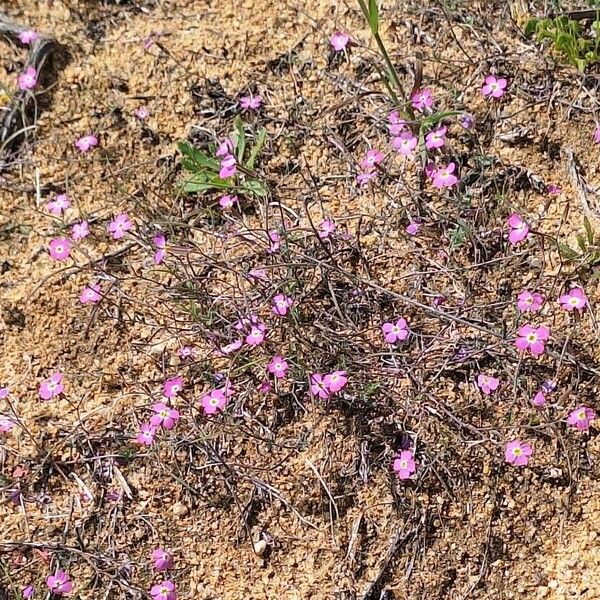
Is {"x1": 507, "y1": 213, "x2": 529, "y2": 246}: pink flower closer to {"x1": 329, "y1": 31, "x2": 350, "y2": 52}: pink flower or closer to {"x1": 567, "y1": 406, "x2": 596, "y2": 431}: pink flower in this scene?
{"x1": 567, "y1": 406, "x2": 596, "y2": 431}: pink flower

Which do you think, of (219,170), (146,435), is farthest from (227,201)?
(146,435)

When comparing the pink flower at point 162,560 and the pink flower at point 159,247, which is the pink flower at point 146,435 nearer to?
the pink flower at point 162,560

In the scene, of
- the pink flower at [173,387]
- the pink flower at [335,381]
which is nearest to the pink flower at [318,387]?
the pink flower at [335,381]

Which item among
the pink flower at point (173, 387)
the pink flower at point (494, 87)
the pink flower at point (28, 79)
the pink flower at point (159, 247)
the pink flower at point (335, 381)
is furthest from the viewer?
the pink flower at point (28, 79)

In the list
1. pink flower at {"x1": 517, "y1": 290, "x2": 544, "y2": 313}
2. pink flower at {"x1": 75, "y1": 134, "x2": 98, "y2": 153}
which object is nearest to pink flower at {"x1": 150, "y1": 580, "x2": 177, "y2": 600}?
pink flower at {"x1": 517, "y1": 290, "x2": 544, "y2": 313}

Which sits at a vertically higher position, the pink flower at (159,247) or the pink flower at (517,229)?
the pink flower at (159,247)

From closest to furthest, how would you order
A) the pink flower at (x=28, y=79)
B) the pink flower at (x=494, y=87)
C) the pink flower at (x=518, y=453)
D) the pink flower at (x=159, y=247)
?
the pink flower at (x=518, y=453)
the pink flower at (x=159, y=247)
the pink flower at (x=494, y=87)
the pink flower at (x=28, y=79)
